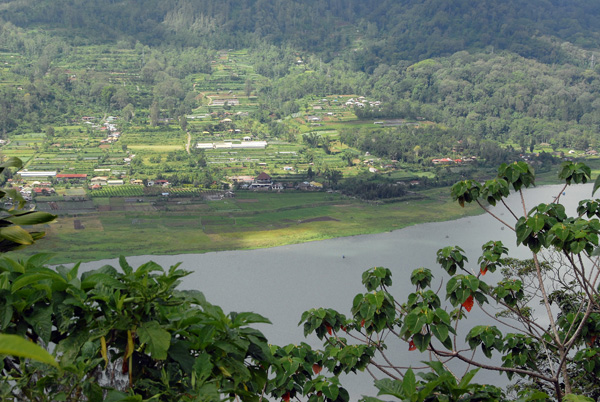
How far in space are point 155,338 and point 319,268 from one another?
39.1 feet

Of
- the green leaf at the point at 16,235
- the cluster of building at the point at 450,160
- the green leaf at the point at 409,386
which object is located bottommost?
the cluster of building at the point at 450,160

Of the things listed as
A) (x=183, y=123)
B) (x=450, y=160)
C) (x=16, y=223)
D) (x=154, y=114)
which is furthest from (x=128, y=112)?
(x=16, y=223)

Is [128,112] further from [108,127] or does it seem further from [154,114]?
[108,127]

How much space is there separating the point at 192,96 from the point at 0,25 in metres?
11.4

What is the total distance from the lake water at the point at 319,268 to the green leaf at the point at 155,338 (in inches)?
250

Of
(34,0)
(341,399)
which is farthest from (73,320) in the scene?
(34,0)

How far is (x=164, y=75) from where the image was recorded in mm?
33250

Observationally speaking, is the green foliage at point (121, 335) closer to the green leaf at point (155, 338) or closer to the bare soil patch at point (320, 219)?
the green leaf at point (155, 338)

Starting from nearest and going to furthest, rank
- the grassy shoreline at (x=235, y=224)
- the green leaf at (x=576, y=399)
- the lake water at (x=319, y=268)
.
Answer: the green leaf at (x=576, y=399) < the lake water at (x=319, y=268) < the grassy shoreline at (x=235, y=224)

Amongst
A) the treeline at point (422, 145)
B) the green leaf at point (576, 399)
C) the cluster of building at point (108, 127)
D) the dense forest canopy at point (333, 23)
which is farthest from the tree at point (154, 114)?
the green leaf at point (576, 399)

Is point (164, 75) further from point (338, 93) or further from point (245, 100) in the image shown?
point (338, 93)

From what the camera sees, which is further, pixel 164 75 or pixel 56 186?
pixel 164 75

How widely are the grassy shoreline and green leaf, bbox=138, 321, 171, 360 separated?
13314mm

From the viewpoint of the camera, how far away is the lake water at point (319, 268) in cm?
1000
